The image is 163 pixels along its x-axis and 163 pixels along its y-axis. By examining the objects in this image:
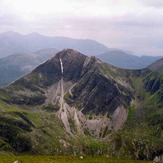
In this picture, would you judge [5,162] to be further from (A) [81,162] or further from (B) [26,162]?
(A) [81,162]

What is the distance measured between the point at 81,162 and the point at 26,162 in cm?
4469

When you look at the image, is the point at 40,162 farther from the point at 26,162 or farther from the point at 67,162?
the point at 67,162

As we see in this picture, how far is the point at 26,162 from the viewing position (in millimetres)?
165125

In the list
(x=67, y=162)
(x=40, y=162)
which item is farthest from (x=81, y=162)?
(x=40, y=162)

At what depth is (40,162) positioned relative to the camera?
170000mm

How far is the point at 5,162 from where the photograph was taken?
16250 cm

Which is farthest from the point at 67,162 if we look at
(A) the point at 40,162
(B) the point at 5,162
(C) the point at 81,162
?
(B) the point at 5,162

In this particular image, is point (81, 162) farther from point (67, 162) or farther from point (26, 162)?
point (26, 162)

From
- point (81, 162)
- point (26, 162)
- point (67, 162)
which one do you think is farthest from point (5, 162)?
point (81, 162)

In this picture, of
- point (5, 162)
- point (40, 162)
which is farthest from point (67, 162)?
point (5, 162)

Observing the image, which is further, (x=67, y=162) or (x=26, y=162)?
(x=67, y=162)

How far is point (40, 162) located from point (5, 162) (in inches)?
734

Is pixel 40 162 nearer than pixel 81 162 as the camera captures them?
Yes

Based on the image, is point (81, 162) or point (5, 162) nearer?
point (5, 162)
